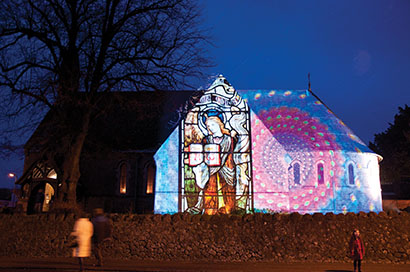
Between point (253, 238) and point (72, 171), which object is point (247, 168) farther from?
point (72, 171)

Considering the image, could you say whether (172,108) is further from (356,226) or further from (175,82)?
(356,226)

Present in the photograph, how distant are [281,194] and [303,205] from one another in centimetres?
190

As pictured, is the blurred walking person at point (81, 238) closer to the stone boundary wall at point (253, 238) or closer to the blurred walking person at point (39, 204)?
the stone boundary wall at point (253, 238)

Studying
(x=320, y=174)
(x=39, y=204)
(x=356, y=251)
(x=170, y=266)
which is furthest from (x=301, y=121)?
(x=39, y=204)

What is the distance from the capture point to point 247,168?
23.3 meters

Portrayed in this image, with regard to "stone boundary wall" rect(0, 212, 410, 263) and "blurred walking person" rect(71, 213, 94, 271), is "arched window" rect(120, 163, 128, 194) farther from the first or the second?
"blurred walking person" rect(71, 213, 94, 271)

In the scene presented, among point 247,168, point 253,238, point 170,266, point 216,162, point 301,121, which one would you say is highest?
point 301,121

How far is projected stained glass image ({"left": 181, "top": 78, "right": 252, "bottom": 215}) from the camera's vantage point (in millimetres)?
23016

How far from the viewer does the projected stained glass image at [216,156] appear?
23.0 meters

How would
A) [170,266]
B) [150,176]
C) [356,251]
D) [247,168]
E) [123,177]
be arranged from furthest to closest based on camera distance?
1. [123,177]
2. [150,176]
3. [247,168]
4. [170,266]
5. [356,251]

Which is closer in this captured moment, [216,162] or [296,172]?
[216,162]

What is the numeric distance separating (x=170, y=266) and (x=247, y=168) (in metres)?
11.2

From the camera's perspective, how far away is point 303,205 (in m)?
23.3

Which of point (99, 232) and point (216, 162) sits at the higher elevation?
point (216, 162)
